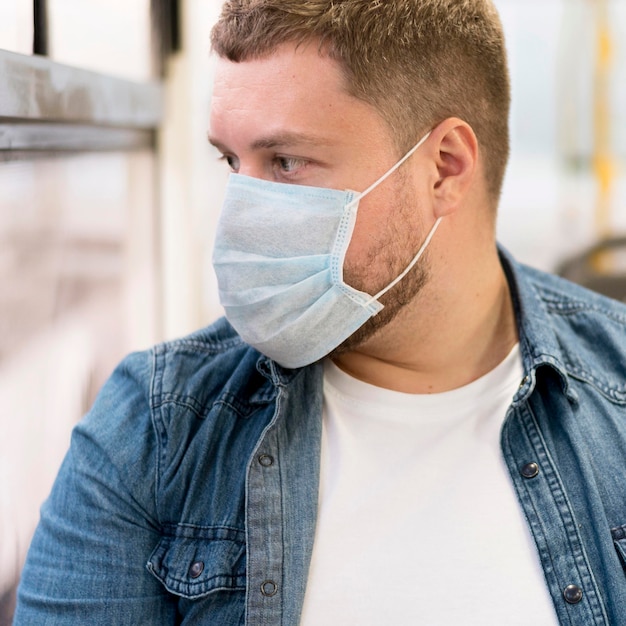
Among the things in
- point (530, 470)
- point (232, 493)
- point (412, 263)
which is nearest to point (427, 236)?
point (412, 263)

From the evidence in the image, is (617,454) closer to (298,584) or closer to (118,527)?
(298,584)

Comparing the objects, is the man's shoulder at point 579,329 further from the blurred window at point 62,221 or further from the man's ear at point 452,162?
the blurred window at point 62,221

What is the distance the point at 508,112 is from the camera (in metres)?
1.67

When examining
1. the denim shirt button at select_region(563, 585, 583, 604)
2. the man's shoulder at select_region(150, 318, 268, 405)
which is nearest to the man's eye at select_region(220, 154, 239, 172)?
the man's shoulder at select_region(150, 318, 268, 405)

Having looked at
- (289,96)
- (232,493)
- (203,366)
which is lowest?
(232,493)

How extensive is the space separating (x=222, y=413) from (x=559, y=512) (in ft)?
1.80

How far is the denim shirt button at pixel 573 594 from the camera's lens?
1305 millimetres

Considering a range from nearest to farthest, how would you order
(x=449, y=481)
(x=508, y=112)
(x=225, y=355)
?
1. (x=449, y=481)
2. (x=225, y=355)
3. (x=508, y=112)

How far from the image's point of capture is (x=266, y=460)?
1.39 meters

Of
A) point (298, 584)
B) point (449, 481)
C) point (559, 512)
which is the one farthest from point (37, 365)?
point (559, 512)

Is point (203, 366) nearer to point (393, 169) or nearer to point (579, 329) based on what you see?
point (393, 169)

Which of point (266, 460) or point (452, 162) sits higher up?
point (452, 162)

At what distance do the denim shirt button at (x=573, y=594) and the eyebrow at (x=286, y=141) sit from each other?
764mm

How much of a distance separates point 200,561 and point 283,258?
18.8 inches
